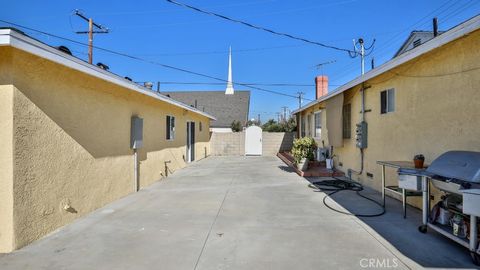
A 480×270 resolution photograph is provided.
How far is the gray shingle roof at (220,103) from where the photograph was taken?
30672 mm

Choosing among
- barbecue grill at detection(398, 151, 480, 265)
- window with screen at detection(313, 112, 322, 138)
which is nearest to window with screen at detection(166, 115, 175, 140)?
window with screen at detection(313, 112, 322, 138)

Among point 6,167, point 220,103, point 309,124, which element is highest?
point 220,103

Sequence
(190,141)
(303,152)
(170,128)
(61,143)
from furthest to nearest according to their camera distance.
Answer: (190,141), (170,128), (303,152), (61,143)

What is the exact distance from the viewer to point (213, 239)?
4.11 meters

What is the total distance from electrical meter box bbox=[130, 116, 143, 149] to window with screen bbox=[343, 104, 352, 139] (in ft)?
20.5

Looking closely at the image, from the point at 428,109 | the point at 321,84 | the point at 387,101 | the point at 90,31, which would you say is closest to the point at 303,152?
the point at 387,101

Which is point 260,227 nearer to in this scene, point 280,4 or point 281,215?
point 281,215

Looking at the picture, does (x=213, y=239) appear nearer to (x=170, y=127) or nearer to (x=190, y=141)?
(x=170, y=127)

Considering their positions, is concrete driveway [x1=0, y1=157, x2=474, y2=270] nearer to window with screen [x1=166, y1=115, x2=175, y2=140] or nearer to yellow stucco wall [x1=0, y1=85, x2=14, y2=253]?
yellow stucco wall [x1=0, y1=85, x2=14, y2=253]

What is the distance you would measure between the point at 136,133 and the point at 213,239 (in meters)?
4.35

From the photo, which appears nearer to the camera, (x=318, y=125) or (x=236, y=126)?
(x=318, y=125)

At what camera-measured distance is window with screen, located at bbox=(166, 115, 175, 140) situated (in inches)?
437

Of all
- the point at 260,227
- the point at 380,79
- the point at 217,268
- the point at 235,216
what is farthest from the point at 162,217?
the point at 380,79

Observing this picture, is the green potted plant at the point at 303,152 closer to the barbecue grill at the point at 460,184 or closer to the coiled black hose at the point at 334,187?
the coiled black hose at the point at 334,187
